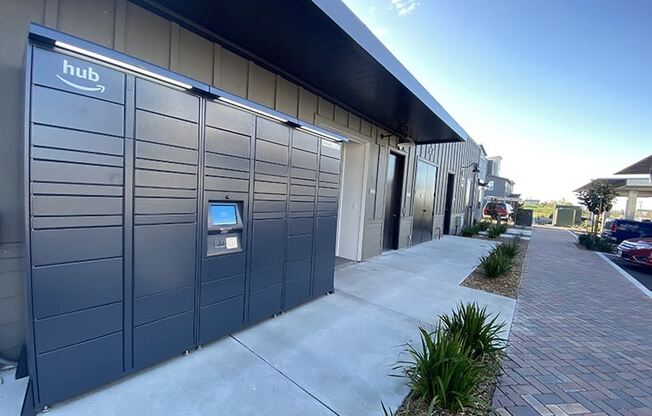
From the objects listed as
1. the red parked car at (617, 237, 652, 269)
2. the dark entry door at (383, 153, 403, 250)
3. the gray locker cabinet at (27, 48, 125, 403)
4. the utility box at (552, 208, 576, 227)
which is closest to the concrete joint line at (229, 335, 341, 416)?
the gray locker cabinet at (27, 48, 125, 403)

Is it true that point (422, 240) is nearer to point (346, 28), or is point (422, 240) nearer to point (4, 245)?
point (346, 28)

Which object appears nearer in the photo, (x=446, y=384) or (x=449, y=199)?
(x=446, y=384)

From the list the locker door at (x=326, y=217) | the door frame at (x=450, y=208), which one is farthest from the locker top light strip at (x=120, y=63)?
the door frame at (x=450, y=208)

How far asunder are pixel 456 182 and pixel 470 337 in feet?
36.5

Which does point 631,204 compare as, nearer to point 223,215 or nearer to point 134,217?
point 223,215

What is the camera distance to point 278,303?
3.20 metres

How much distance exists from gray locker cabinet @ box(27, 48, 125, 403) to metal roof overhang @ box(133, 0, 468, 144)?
1.33 metres

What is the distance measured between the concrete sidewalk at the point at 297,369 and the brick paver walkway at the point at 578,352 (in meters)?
0.63

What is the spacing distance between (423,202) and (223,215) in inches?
304

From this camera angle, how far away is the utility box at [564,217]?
2205 cm

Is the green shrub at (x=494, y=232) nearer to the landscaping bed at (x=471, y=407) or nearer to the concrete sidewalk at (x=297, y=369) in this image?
the concrete sidewalk at (x=297, y=369)

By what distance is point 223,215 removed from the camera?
2582 millimetres

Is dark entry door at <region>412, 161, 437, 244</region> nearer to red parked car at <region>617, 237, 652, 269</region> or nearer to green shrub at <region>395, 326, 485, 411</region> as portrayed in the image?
red parked car at <region>617, 237, 652, 269</region>

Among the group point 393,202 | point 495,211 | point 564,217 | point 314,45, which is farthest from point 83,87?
point 564,217
